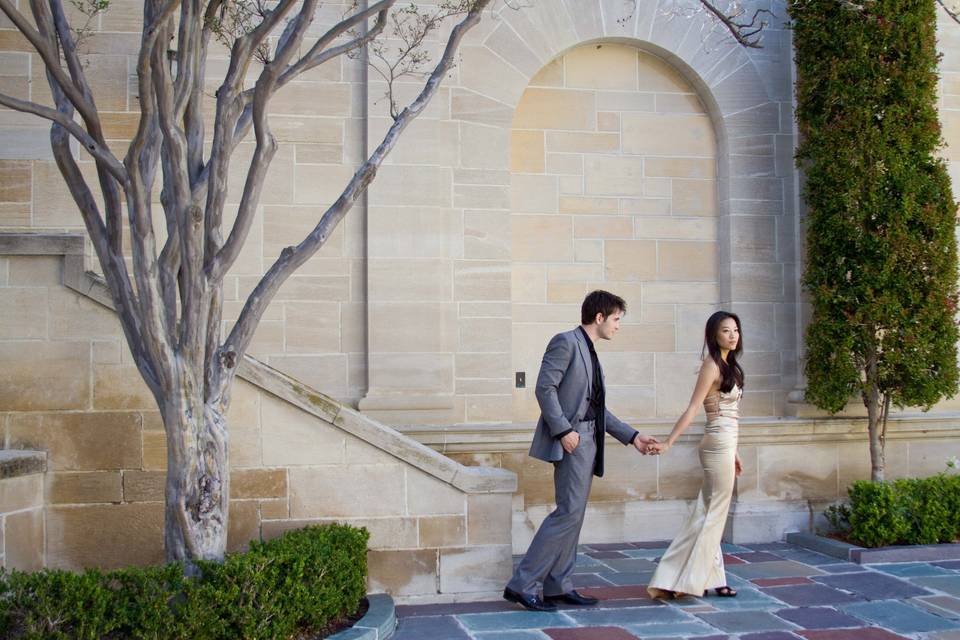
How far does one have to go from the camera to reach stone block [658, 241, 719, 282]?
9477mm

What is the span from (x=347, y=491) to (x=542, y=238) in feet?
11.7

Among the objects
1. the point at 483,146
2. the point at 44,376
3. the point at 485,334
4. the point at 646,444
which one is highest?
the point at 483,146

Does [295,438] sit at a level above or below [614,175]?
below

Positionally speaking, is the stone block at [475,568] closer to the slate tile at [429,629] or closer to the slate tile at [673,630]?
the slate tile at [429,629]

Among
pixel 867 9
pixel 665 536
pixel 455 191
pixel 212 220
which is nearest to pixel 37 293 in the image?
pixel 212 220

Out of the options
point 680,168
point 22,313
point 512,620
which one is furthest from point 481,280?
point 22,313

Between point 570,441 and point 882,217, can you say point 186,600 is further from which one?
point 882,217

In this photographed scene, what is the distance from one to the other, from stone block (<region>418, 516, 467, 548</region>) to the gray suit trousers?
49 centimetres

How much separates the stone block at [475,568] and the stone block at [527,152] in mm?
3896

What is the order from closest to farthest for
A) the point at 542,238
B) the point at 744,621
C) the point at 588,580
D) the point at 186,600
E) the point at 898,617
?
1. the point at 186,600
2. the point at 744,621
3. the point at 898,617
4. the point at 588,580
5. the point at 542,238

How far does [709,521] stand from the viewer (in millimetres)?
6699

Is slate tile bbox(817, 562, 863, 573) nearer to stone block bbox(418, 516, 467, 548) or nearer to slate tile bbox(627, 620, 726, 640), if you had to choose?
slate tile bbox(627, 620, 726, 640)

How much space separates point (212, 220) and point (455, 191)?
360 centimetres

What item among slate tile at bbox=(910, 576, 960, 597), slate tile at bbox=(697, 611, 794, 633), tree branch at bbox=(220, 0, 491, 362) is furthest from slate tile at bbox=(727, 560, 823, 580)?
tree branch at bbox=(220, 0, 491, 362)
